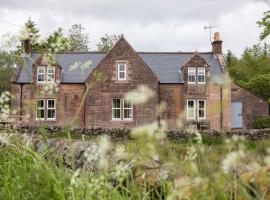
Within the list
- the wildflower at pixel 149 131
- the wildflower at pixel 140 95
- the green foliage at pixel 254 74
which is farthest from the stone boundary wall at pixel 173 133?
the wildflower at pixel 140 95

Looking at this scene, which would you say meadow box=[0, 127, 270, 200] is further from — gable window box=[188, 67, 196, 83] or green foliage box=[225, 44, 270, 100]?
green foliage box=[225, 44, 270, 100]

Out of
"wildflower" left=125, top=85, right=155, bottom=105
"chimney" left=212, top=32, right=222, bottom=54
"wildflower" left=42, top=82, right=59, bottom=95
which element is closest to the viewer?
"wildflower" left=125, top=85, right=155, bottom=105

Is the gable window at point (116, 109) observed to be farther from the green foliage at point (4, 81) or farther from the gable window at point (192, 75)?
the green foliage at point (4, 81)

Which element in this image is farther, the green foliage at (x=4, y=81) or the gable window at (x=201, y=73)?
the green foliage at (x=4, y=81)

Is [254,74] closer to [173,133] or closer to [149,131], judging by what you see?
[173,133]

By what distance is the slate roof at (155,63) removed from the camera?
3791 cm

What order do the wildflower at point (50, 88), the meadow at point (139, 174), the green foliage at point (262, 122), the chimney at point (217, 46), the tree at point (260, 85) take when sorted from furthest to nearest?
the tree at point (260, 85), the green foliage at point (262, 122), the chimney at point (217, 46), the wildflower at point (50, 88), the meadow at point (139, 174)

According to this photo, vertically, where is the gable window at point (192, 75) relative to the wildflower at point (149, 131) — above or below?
above

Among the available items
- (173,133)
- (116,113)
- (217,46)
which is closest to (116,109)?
(116,113)

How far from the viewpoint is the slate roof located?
37.9m

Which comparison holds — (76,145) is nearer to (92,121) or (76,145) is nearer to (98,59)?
(92,121)

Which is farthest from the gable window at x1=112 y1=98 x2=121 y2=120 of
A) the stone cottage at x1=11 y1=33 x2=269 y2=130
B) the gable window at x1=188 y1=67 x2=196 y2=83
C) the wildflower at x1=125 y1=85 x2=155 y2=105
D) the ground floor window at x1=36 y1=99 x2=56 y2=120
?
the wildflower at x1=125 y1=85 x2=155 y2=105

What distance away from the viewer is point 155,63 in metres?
40.1

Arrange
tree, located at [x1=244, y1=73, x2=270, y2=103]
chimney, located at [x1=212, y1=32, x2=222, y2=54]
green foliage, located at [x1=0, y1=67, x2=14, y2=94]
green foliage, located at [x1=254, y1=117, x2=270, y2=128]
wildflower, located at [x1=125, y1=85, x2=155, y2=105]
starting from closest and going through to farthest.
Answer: wildflower, located at [x1=125, y1=85, x2=155, y2=105]
chimney, located at [x1=212, y1=32, x2=222, y2=54]
green foliage, located at [x1=254, y1=117, x2=270, y2=128]
tree, located at [x1=244, y1=73, x2=270, y2=103]
green foliage, located at [x1=0, y1=67, x2=14, y2=94]
